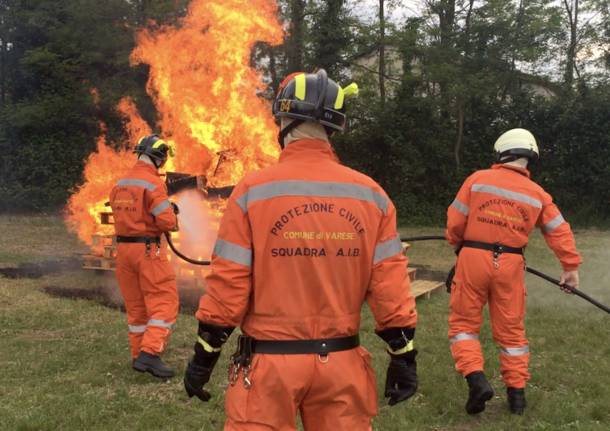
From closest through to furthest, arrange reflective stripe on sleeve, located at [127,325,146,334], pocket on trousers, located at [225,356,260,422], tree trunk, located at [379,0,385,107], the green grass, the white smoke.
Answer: pocket on trousers, located at [225,356,260,422], the green grass, reflective stripe on sleeve, located at [127,325,146,334], the white smoke, tree trunk, located at [379,0,385,107]

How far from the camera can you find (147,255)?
5.13 m

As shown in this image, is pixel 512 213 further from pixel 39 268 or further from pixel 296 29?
pixel 296 29

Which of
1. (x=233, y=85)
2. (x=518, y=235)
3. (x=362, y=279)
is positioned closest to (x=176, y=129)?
(x=233, y=85)

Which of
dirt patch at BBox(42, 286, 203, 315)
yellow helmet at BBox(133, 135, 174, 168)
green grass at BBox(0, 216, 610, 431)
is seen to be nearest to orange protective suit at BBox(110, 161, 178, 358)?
yellow helmet at BBox(133, 135, 174, 168)

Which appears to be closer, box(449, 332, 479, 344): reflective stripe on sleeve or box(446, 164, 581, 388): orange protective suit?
box(446, 164, 581, 388): orange protective suit

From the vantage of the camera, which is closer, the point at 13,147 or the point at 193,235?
the point at 193,235

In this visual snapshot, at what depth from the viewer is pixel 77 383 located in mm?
4828

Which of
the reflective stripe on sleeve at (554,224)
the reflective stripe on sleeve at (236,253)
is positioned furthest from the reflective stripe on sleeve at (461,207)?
the reflective stripe on sleeve at (236,253)

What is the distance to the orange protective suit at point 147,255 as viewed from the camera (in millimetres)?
5098

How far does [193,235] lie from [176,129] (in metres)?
3.20

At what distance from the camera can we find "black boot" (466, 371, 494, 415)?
4.31 m

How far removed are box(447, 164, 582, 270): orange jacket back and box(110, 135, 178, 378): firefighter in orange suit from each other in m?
2.68

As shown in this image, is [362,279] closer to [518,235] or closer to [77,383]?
[518,235]

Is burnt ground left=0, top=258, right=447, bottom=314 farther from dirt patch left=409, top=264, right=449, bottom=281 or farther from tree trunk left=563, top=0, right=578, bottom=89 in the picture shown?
tree trunk left=563, top=0, right=578, bottom=89
